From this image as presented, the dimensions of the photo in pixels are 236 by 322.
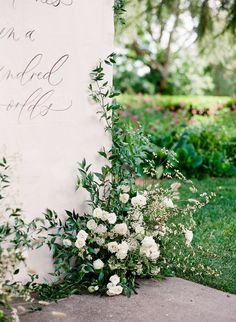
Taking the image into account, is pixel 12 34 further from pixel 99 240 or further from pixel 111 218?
pixel 99 240

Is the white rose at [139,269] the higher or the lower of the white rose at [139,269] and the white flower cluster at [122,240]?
the lower

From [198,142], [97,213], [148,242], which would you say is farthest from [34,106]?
[198,142]

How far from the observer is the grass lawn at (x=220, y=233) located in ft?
13.1

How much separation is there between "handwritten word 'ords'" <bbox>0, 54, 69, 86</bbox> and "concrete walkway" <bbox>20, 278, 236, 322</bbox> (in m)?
1.27

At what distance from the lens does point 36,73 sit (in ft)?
11.7

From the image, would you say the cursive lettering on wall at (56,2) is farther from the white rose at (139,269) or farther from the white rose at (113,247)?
the white rose at (139,269)

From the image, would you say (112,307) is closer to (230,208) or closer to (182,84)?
(230,208)

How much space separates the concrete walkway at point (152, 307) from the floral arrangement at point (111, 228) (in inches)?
3.6

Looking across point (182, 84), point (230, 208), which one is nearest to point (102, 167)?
point (230, 208)

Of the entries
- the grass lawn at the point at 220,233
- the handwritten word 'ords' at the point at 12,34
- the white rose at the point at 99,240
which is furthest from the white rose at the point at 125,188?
the handwritten word 'ords' at the point at 12,34

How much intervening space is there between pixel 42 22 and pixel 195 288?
6.04 feet

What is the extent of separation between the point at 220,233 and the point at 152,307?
163cm

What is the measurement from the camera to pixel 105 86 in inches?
150

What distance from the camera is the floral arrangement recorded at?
3654mm
